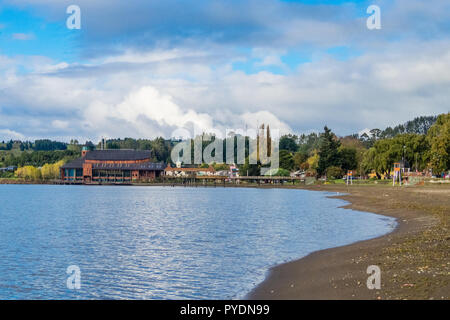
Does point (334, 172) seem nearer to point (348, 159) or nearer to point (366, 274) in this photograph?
point (348, 159)

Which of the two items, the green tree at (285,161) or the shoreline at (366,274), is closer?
the shoreline at (366,274)

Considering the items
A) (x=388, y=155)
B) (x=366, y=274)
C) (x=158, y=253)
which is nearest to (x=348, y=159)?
(x=388, y=155)

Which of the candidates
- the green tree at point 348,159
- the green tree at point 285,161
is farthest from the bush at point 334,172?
the green tree at point 285,161

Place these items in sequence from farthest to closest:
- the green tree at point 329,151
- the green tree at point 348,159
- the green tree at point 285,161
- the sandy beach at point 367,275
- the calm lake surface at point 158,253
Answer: the green tree at point 285,161, the green tree at point 348,159, the green tree at point 329,151, the calm lake surface at point 158,253, the sandy beach at point 367,275

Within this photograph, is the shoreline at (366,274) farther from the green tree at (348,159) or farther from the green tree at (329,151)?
the green tree at (348,159)

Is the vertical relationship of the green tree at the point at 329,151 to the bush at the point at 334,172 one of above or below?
above

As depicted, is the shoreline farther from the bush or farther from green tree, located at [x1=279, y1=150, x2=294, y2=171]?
green tree, located at [x1=279, y1=150, x2=294, y2=171]

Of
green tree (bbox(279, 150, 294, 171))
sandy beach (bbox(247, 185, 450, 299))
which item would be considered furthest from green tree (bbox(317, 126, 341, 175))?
sandy beach (bbox(247, 185, 450, 299))

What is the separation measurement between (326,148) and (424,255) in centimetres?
13475

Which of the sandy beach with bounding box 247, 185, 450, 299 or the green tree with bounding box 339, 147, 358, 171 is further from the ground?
the green tree with bounding box 339, 147, 358, 171

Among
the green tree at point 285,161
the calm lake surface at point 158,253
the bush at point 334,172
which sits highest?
the green tree at point 285,161

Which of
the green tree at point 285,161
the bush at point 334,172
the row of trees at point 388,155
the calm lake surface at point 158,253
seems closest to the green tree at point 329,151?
the row of trees at point 388,155

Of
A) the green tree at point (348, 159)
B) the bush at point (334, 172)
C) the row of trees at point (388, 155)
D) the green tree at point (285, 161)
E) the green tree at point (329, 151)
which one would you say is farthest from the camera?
the green tree at point (285, 161)
